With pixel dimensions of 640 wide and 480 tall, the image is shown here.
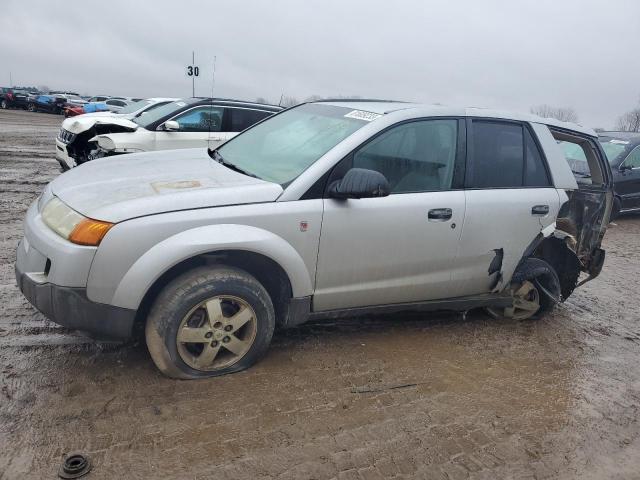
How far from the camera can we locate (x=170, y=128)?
8156mm

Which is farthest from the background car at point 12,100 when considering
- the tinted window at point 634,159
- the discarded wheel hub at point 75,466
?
the discarded wheel hub at point 75,466

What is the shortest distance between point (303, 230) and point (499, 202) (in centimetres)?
164

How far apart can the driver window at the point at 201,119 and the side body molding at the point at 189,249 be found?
5877 mm

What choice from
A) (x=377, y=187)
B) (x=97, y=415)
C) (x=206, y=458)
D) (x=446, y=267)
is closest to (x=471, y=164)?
(x=446, y=267)

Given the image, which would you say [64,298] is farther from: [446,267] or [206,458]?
[446,267]

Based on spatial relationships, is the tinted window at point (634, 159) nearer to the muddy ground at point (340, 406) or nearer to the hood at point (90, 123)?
the muddy ground at point (340, 406)

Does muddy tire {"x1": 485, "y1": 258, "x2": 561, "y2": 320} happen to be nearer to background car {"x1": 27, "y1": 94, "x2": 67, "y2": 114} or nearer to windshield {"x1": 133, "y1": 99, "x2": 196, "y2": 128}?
windshield {"x1": 133, "y1": 99, "x2": 196, "y2": 128}

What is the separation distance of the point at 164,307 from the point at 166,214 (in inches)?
20.9

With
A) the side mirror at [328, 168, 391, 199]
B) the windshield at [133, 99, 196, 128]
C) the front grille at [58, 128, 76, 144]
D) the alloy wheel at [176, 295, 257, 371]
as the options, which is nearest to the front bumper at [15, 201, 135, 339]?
the alloy wheel at [176, 295, 257, 371]

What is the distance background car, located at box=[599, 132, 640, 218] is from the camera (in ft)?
33.0

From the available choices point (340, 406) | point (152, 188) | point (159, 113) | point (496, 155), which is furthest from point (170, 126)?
point (340, 406)

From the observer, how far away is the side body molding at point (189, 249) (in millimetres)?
2867

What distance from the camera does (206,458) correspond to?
8.45 feet

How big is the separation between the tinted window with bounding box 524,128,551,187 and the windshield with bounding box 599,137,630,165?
6869mm
